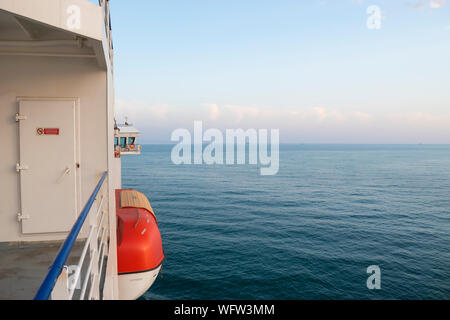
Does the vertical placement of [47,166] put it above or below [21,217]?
above

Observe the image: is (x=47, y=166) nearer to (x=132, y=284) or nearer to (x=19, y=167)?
(x=19, y=167)

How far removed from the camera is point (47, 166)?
4.02 m

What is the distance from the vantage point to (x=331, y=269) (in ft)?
45.6

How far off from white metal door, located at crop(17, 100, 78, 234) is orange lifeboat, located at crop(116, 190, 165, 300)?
1592 mm

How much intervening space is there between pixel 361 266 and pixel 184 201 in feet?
53.0

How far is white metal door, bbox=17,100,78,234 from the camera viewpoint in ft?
12.9

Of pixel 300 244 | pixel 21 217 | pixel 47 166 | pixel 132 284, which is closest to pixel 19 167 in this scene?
pixel 47 166

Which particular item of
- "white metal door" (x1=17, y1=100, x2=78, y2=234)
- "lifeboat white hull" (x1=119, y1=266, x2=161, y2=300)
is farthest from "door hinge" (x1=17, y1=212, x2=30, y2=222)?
"lifeboat white hull" (x1=119, y1=266, x2=161, y2=300)

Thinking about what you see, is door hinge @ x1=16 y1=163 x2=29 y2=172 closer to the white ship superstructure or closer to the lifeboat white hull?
the white ship superstructure

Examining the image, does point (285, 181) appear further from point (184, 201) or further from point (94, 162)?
point (94, 162)

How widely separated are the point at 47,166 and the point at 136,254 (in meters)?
2.28

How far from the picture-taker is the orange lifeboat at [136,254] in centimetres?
538

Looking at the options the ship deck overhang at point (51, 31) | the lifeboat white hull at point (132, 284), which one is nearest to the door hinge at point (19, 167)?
the ship deck overhang at point (51, 31)
